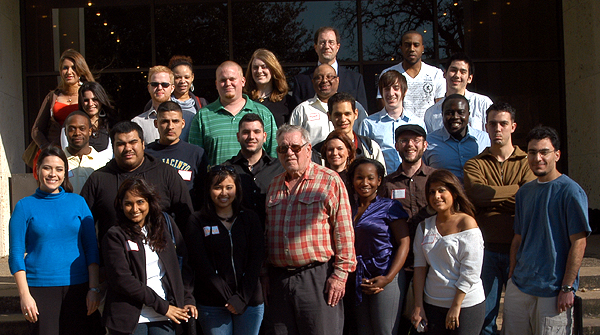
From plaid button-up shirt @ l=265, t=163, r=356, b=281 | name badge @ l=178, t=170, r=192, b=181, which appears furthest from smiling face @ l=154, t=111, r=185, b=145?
plaid button-up shirt @ l=265, t=163, r=356, b=281

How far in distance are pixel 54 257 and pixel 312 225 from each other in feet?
6.25

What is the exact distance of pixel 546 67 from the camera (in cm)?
991

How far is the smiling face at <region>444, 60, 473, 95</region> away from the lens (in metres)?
5.73

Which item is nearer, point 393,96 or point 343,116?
point 343,116

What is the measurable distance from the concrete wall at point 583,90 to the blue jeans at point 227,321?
6.84 metres

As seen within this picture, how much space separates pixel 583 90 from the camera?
356 inches

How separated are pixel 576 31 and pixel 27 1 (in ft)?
32.0

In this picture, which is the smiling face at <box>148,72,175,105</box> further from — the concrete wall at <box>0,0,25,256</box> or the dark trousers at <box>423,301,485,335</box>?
the concrete wall at <box>0,0,25,256</box>

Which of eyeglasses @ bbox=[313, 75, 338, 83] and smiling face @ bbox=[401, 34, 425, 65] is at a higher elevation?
smiling face @ bbox=[401, 34, 425, 65]

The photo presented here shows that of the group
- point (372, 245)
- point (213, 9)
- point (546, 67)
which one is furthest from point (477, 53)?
point (372, 245)

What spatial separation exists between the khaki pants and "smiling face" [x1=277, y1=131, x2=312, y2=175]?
6.31ft

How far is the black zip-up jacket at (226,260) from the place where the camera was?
12.5 feet

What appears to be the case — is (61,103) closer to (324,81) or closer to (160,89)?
(160,89)

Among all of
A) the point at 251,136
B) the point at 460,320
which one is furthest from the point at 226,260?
the point at 460,320
